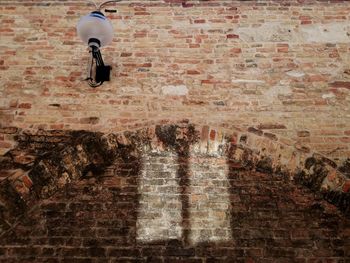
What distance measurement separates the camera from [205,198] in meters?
3.37

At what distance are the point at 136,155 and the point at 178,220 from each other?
77cm

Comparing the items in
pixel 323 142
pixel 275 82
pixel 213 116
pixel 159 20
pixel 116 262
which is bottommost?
pixel 116 262

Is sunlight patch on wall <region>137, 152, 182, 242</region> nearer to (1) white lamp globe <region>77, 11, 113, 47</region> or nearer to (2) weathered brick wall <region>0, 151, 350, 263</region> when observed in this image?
(2) weathered brick wall <region>0, 151, 350, 263</region>

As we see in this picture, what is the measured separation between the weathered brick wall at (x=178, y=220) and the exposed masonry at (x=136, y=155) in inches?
3.6

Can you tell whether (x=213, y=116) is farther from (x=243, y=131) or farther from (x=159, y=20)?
(x=159, y=20)

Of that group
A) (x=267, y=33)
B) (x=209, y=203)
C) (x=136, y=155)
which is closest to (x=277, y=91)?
(x=267, y=33)

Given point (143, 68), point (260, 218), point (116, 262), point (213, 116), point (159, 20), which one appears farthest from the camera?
point (159, 20)

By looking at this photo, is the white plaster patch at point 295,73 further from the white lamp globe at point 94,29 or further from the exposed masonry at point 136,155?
the white lamp globe at point 94,29

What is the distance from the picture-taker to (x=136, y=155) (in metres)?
3.55

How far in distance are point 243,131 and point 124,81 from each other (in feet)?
4.43

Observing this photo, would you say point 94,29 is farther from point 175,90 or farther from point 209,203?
point 209,203

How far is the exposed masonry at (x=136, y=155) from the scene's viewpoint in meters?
3.16

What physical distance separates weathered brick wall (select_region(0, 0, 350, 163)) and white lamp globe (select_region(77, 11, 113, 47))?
1.77 feet

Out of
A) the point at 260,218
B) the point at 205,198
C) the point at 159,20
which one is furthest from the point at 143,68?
the point at 260,218
